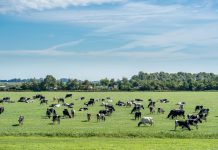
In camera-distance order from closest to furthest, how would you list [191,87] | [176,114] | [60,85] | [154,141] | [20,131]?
[154,141]
[20,131]
[176,114]
[191,87]
[60,85]

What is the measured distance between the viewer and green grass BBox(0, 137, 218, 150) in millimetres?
31141

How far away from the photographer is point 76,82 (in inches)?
7318

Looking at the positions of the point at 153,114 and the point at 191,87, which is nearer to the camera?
the point at 153,114

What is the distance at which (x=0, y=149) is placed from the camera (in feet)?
99.2

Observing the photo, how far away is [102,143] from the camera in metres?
33.3

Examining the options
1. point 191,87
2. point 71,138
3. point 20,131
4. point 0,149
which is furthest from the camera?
point 191,87

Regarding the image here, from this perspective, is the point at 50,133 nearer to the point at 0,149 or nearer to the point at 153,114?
the point at 0,149

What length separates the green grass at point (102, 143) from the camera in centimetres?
3114

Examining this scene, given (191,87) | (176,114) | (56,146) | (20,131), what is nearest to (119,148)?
(56,146)

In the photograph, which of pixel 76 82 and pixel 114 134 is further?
pixel 76 82

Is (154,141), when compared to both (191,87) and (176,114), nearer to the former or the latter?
(176,114)

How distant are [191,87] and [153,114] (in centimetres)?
12418

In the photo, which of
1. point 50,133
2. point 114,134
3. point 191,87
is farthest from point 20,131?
point 191,87

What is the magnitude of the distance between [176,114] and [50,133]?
18296mm
